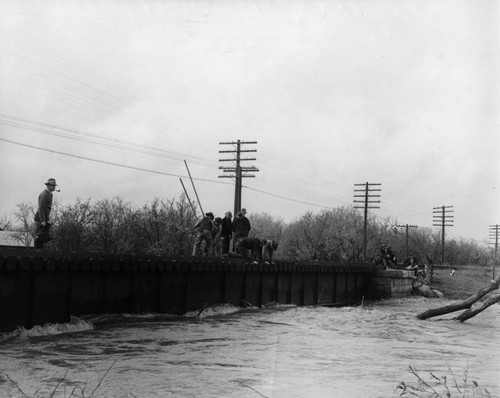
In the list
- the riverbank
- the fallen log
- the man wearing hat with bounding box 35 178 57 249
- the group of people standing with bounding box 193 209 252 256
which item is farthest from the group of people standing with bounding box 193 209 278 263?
the riverbank

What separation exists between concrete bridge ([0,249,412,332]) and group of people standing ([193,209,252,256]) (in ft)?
3.42

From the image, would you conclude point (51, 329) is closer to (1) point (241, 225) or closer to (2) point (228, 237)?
(1) point (241, 225)

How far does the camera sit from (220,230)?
24.3m

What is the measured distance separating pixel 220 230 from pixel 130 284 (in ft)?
25.4

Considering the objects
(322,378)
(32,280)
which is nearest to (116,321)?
(32,280)

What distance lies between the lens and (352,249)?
68.0 metres

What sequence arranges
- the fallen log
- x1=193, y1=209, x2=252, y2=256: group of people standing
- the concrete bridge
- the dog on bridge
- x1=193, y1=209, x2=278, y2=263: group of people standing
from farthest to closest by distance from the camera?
the dog on bridge → x1=193, y1=209, x2=278, y2=263: group of people standing → x1=193, y1=209, x2=252, y2=256: group of people standing → the fallen log → the concrete bridge

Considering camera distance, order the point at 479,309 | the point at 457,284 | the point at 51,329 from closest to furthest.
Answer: the point at 51,329, the point at 479,309, the point at 457,284

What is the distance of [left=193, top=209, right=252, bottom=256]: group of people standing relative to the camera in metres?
20.7

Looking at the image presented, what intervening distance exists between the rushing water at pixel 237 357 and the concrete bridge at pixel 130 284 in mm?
385

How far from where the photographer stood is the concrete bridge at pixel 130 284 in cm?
1356

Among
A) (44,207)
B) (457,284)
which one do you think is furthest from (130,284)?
(457,284)

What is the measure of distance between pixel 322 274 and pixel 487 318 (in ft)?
23.9

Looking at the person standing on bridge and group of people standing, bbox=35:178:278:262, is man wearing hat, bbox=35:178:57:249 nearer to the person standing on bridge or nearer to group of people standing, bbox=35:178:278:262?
group of people standing, bbox=35:178:278:262
